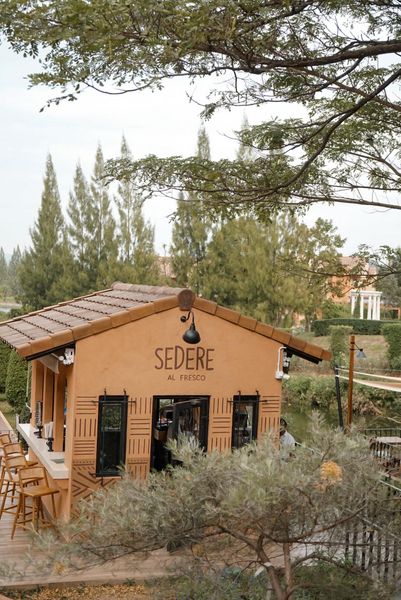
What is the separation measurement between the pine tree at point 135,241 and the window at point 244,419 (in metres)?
21.3

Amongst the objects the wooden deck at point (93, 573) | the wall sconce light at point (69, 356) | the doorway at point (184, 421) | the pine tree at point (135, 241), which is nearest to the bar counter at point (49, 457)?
the wooden deck at point (93, 573)

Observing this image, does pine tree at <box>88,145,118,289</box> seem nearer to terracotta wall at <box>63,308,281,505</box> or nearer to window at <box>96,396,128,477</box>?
terracotta wall at <box>63,308,281,505</box>

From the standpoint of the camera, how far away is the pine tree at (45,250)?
31.2m

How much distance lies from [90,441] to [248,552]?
119 inches

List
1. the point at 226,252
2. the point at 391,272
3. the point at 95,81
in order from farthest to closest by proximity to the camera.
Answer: the point at 226,252
the point at 391,272
the point at 95,81

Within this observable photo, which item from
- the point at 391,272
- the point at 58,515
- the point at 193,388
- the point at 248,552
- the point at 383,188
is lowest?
the point at 58,515

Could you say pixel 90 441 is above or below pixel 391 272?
below

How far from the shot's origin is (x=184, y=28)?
5.98 m

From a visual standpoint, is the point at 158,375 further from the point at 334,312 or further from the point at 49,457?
the point at 334,312

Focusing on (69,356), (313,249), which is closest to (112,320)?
(69,356)

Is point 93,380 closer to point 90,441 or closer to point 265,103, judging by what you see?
point 90,441

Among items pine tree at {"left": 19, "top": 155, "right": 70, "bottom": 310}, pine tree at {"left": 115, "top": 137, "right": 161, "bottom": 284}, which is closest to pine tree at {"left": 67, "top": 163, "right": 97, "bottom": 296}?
pine tree at {"left": 19, "top": 155, "right": 70, "bottom": 310}

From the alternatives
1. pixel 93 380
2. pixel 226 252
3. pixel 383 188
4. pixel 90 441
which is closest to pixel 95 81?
pixel 93 380

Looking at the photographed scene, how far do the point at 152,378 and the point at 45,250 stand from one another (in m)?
24.3
